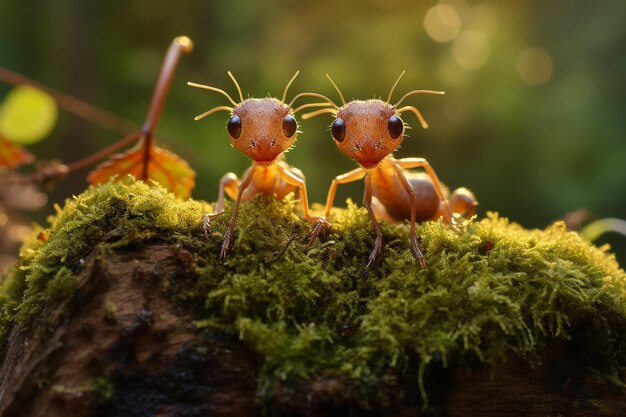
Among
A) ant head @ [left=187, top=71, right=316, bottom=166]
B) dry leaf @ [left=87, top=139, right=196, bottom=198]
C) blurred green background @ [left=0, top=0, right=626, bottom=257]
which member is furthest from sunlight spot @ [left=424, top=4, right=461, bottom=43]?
ant head @ [left=187, top=71, right=316, bottom=166]

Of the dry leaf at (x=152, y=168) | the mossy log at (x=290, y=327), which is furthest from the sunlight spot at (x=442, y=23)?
the mossy log at (x=290, y=327)

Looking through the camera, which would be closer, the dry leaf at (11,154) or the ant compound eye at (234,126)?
the ant compound eye at (234,126)

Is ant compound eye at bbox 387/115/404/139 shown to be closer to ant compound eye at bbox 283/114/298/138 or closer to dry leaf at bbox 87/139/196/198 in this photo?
ant compound eye at bbox 283/114/298/138

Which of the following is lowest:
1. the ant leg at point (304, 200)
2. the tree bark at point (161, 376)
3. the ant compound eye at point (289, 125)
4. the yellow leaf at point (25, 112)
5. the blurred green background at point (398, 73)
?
the tree bark at point (161, 376)

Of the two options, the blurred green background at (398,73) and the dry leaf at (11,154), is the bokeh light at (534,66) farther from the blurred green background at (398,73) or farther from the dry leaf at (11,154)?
the dry leaf at (11,154)

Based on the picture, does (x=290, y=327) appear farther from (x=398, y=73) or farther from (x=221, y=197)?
(x=398, y=73)

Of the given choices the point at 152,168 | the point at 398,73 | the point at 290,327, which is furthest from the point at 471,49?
the point at 290,327
